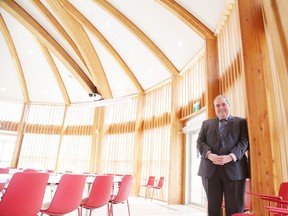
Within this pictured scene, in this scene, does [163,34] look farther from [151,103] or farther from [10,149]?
[10,149]

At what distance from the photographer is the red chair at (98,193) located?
9.86 ft

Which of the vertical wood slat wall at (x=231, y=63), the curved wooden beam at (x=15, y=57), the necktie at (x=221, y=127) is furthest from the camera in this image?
the curved wooden beam at (x=15, y=57)

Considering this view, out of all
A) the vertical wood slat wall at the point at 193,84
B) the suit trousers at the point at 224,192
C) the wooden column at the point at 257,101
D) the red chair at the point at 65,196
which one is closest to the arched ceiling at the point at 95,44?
the vertical wood slat wall at the point at 193,84

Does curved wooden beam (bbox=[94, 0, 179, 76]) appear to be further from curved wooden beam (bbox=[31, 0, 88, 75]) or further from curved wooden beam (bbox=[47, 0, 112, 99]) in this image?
curved wooden beam (bbox=[31, 0, 88, 75])

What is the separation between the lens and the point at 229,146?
7.09ft

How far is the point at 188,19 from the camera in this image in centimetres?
627

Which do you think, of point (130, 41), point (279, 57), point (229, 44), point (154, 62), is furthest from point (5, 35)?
point (279, 57)

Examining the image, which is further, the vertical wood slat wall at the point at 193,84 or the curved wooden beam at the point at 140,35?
the curved wooden beam at the point at 140,35

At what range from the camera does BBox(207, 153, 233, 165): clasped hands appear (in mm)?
2027

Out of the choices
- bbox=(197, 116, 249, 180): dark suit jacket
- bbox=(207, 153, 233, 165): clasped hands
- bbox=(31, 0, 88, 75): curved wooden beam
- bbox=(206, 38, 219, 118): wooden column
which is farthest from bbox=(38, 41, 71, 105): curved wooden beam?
bbox=(207, 153, 233, 165): clasped hands

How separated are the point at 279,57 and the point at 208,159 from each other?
1.09 meters

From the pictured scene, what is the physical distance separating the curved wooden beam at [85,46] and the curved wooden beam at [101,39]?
0.38 m

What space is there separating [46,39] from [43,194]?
10303 mm

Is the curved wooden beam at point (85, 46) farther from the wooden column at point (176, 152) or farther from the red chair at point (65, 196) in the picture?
the red chair at point (65, 196)
